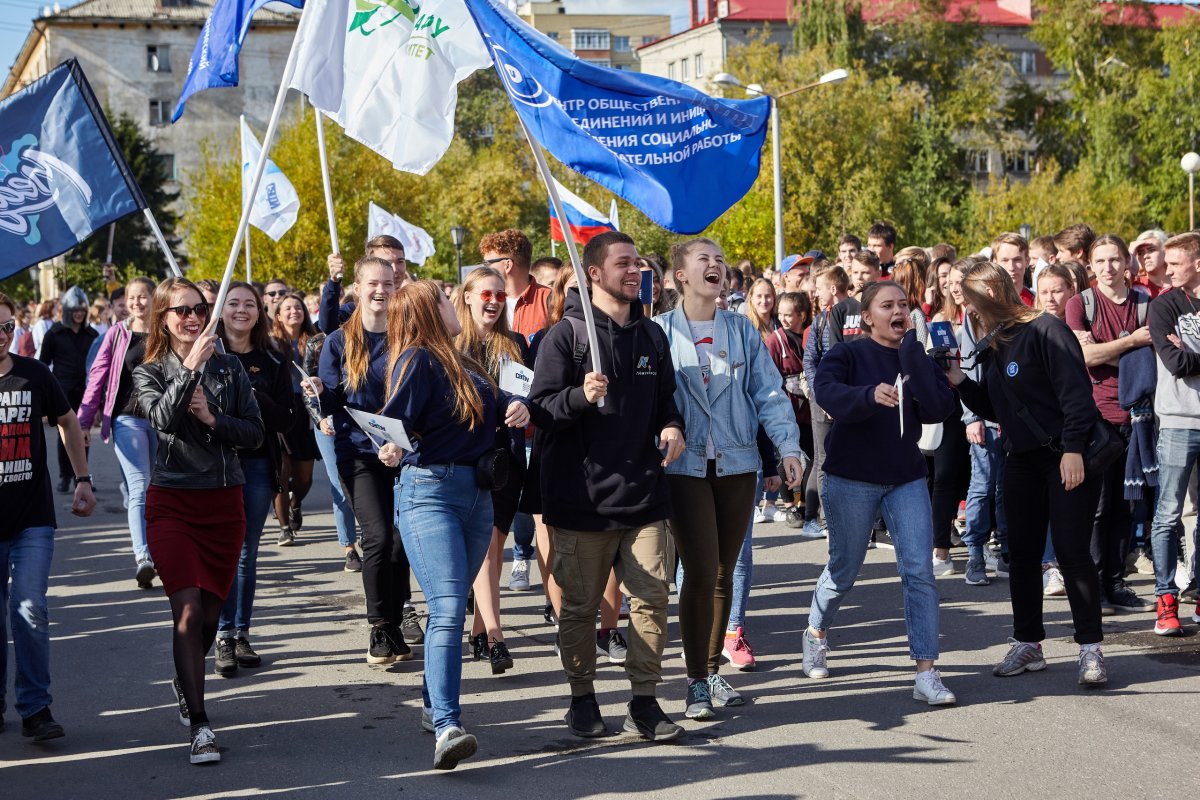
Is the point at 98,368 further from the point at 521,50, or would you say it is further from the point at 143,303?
the point at 521,50

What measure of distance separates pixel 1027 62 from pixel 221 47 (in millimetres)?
92277

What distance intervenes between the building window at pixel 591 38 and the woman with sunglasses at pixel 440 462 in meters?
110

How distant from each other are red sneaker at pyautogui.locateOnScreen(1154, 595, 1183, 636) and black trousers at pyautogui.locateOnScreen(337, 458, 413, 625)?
412 cm

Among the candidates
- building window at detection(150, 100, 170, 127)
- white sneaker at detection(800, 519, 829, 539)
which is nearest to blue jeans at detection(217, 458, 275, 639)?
white sneaker at detection(800, 519, 829, 539)

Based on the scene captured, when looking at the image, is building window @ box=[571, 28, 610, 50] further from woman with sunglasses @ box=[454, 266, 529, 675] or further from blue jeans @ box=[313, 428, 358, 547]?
woman with sunglasses @ box=[454, 266, 529, 675]

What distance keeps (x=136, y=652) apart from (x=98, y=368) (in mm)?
2522

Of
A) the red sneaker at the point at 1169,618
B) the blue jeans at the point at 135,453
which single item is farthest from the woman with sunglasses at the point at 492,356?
Result: the red sneaker at the point at 1169,618

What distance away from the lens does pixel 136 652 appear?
8.12 m

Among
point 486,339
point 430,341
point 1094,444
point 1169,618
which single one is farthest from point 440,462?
point 1169,618

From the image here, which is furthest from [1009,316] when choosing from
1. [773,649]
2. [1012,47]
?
[1012,47]

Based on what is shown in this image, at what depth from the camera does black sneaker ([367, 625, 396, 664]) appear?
7531 mm

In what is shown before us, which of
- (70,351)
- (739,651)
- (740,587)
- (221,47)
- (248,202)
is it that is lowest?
(739,651)

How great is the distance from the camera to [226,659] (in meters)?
7.55

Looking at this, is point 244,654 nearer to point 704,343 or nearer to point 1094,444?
point 704,343
